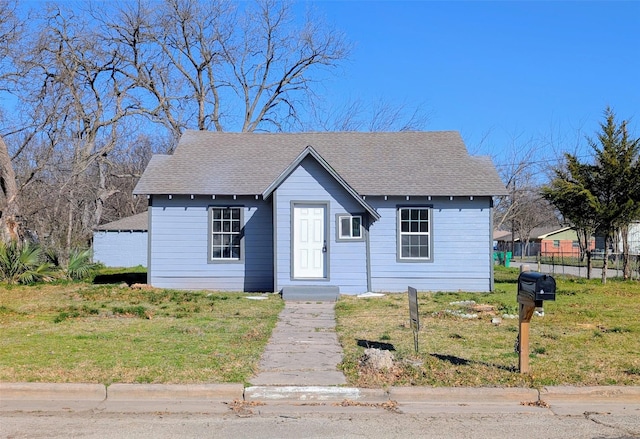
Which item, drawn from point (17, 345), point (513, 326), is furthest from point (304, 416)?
point (513, 326)

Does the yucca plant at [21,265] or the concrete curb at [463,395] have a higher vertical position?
the yucca plant at [21,265]

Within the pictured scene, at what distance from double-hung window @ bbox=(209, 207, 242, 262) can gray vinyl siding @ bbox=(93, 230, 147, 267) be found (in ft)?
49.5

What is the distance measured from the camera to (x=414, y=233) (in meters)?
18.9

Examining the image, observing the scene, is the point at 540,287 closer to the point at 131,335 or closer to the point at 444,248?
the point at 131,335

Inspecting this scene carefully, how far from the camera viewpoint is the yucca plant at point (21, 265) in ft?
63.9

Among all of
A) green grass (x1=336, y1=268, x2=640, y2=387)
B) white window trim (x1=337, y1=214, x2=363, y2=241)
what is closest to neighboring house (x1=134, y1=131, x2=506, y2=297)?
white window trim (x1=337, y1=214, x2=363, y2=241)

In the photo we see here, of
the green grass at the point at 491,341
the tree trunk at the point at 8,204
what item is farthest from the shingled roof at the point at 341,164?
the tree trunk at the point at 8,204

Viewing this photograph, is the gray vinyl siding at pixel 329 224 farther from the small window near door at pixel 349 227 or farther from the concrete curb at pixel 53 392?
the concrete curb at pixel 53 392

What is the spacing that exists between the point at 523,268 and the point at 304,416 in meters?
3.57

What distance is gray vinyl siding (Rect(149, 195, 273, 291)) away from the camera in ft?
62.0

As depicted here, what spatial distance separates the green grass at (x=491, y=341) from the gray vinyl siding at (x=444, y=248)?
207cm

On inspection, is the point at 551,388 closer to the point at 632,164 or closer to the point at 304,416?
the point at 304,416

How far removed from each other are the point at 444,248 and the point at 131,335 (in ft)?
35.9

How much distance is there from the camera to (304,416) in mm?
6684
